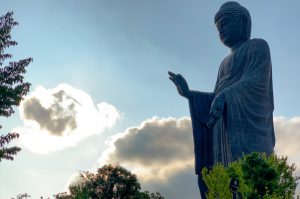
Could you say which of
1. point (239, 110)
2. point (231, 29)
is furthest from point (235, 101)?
point (231, 29)

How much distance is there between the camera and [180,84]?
15.6m

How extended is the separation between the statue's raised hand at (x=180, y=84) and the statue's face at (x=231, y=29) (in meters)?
2.47

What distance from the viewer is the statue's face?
16750 millimetres

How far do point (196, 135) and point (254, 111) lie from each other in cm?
200

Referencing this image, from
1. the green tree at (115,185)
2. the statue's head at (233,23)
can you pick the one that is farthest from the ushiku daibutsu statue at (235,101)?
the green tree at (115,185)

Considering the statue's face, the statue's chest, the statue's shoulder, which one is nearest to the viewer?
the statue's shoulder

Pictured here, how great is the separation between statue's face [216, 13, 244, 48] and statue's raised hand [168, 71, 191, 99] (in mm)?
2468

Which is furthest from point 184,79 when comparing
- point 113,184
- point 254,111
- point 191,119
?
point 113,184

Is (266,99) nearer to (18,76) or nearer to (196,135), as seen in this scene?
(196,135)

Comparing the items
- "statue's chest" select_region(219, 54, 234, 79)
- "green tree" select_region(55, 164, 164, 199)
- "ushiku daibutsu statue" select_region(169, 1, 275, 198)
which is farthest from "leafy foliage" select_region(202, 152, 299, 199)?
"green tree" select_region(55, 164, 164, 199)

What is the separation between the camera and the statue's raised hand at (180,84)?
1543 cm

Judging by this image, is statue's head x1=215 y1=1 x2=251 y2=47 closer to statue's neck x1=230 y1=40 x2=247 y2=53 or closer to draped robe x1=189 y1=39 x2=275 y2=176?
statue's neck x1=230 y1=40 x2=247 y2=53

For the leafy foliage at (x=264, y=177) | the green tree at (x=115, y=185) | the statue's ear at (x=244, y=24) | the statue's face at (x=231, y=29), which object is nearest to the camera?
the leafy foliage at (x=264, y=177)

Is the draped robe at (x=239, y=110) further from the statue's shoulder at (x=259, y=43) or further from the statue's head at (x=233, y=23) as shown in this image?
the statue's head at (x=233, y=23)
